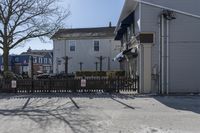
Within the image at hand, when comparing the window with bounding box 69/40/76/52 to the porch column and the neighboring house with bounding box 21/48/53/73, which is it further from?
the porch column

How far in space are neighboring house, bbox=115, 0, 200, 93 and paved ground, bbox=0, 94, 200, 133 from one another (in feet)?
15.9

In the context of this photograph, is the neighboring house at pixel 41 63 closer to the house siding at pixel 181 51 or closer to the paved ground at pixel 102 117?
the house siding at pixel 181 51

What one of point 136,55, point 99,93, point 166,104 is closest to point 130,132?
point 166,104

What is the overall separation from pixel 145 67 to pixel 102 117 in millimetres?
9996

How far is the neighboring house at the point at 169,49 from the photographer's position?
73.2ft

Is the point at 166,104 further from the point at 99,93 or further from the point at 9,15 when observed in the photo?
the point at 9,15

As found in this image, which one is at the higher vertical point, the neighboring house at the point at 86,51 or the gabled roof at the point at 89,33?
the gabled roof at the point at 89,33

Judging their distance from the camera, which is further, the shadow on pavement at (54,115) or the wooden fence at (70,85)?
the wooden fence at (70,85)

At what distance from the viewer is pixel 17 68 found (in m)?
66.3

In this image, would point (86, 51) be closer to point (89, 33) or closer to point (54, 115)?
point (89, 33)

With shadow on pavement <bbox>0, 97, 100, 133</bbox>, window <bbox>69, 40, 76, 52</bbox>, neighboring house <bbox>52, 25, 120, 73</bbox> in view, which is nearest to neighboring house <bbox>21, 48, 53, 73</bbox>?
neighboring house <bbox>52, 25, 120, 73</bbox>

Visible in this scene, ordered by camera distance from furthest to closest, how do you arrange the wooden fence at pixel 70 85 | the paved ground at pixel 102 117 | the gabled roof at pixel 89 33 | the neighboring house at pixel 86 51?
1. the gabled roof at pixel 89 33
2. the neighboring house at pixel 86 51
3. the wooden fence at pixel 70 85
4. the paved ground at pixel 102 117

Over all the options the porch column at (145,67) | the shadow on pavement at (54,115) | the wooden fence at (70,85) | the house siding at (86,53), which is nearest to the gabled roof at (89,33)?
the house siding at (86,53)

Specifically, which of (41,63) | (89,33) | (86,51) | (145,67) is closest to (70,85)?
(145,67)
